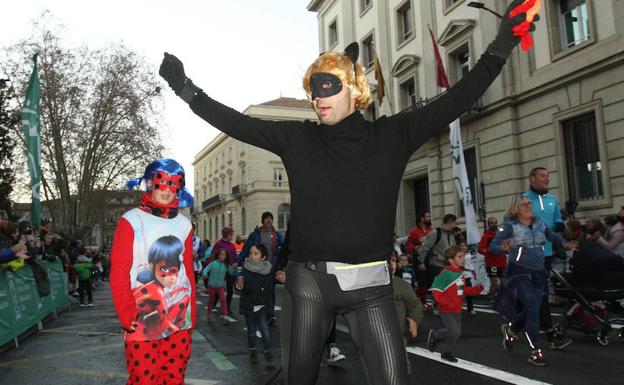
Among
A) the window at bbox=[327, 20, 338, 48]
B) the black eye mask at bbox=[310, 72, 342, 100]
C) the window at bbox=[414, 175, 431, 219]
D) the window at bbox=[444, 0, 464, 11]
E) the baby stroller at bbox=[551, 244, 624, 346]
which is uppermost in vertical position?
the window at bbox=[327, 20, 338, 48]

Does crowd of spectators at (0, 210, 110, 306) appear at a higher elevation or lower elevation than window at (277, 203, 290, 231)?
lower

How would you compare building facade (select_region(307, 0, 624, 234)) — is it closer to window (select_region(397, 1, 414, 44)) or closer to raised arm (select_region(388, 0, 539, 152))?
window (select_region(397, 1, 414, 44))

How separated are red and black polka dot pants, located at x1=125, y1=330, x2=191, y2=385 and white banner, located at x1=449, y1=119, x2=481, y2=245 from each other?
390 inches

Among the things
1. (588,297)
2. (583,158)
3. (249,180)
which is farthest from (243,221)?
(588,297)

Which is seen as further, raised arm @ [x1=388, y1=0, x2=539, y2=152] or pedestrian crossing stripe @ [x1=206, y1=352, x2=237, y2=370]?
pedestrian crossing stripe @ [x1=206, y1=352, x2=237, y2=370]

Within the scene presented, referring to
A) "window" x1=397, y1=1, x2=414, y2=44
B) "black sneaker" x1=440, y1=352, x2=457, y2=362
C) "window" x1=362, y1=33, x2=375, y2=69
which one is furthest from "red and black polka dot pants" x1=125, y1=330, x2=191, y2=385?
"window" x1=362, y1=33, x2=375, y2=69

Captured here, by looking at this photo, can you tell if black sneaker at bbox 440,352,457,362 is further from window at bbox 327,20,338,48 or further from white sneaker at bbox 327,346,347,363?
window at bbox 327,20,338,48

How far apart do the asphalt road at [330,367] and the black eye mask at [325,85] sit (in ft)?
10.9

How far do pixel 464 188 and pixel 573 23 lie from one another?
6.66 m

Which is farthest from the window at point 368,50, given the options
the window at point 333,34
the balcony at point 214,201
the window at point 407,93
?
the balcony at point 214,201

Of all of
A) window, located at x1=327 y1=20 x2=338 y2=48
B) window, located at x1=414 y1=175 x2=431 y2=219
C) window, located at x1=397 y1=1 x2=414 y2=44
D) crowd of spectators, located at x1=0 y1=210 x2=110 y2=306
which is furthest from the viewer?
window, located at x1=327 y1=20 x2=338 y2=48

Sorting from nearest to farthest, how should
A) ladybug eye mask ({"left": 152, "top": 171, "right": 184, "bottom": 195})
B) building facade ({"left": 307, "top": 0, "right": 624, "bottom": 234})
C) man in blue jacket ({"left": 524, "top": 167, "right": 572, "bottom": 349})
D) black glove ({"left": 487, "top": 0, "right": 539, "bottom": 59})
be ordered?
black glove ({"left": 487, "top": 0, "right": 539, "bottom": 59}), ladybug eye mask ({"left": 152, "top": 171, "right": 184, "bottom": 195}), man in blue jacket ({"left": 524, "top": 167, "right": 572, "bottom": 349}), building facade ({"left": 307, "top": 0, "right": 624, "bottom": 234})

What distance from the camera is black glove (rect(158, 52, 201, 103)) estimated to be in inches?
92.7

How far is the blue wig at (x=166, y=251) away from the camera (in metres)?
3.13
